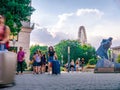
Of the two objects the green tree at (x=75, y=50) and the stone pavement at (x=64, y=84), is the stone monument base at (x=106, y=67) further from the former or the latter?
the green tree at (x=75, y=50)

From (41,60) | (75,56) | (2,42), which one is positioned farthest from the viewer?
(75,56)

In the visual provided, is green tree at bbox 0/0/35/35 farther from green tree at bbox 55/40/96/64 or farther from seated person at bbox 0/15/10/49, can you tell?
green tree at bbox 55/40/96/64

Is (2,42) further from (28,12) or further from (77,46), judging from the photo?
(77,46)

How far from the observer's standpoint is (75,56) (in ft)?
350

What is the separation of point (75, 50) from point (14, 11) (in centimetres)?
8056

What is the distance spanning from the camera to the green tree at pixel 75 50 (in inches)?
4241

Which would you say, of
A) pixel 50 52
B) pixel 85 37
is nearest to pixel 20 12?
pixel 50 52

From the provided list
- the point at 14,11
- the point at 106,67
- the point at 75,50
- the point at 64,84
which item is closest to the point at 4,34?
the point at 64,84

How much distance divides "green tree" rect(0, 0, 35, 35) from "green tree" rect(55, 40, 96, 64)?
77449 mm

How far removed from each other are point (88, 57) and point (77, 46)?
4792 millimetres

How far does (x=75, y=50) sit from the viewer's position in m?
108

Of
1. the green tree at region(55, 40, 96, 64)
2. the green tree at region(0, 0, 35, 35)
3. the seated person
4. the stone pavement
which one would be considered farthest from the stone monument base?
the green tree at region(55, 40, 96, 64)

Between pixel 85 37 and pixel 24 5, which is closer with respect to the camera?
pixel 24 5

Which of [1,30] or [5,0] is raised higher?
[5,0]
